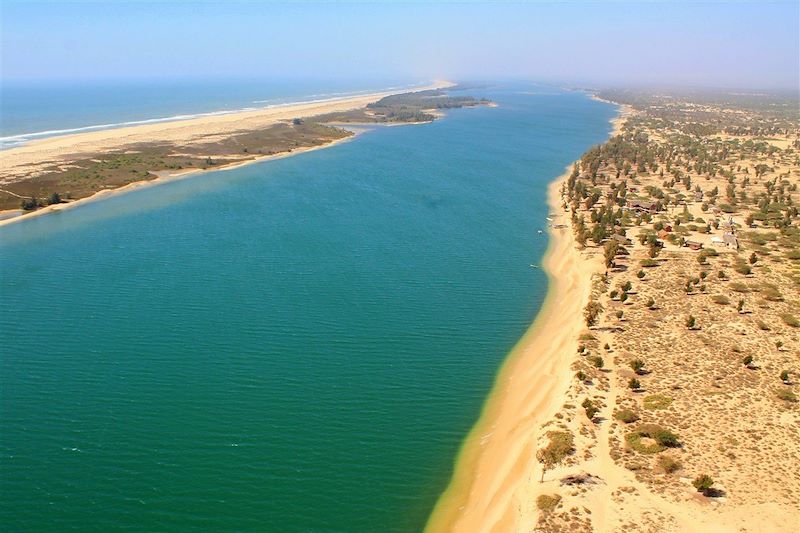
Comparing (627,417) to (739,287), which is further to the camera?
(739,287)

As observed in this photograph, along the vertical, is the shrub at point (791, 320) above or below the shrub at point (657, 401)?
above

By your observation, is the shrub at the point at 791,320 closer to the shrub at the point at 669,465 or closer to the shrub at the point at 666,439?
the shrub at the point at 666,439

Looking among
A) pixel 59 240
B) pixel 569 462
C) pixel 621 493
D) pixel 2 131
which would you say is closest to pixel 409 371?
pixel 569 462

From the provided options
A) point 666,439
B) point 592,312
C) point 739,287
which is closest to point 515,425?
point 666,439

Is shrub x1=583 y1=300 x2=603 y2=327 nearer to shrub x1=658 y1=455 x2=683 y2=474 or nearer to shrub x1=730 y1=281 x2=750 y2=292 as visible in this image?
shrub x1=730 y1=281 x2=750 y2=292

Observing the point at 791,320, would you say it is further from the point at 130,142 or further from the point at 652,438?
the point at 130,142

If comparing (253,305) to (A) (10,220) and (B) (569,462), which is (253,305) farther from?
(A) (10,220)

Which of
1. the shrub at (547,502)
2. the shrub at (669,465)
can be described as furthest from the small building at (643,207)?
the shrub at (547,502)
